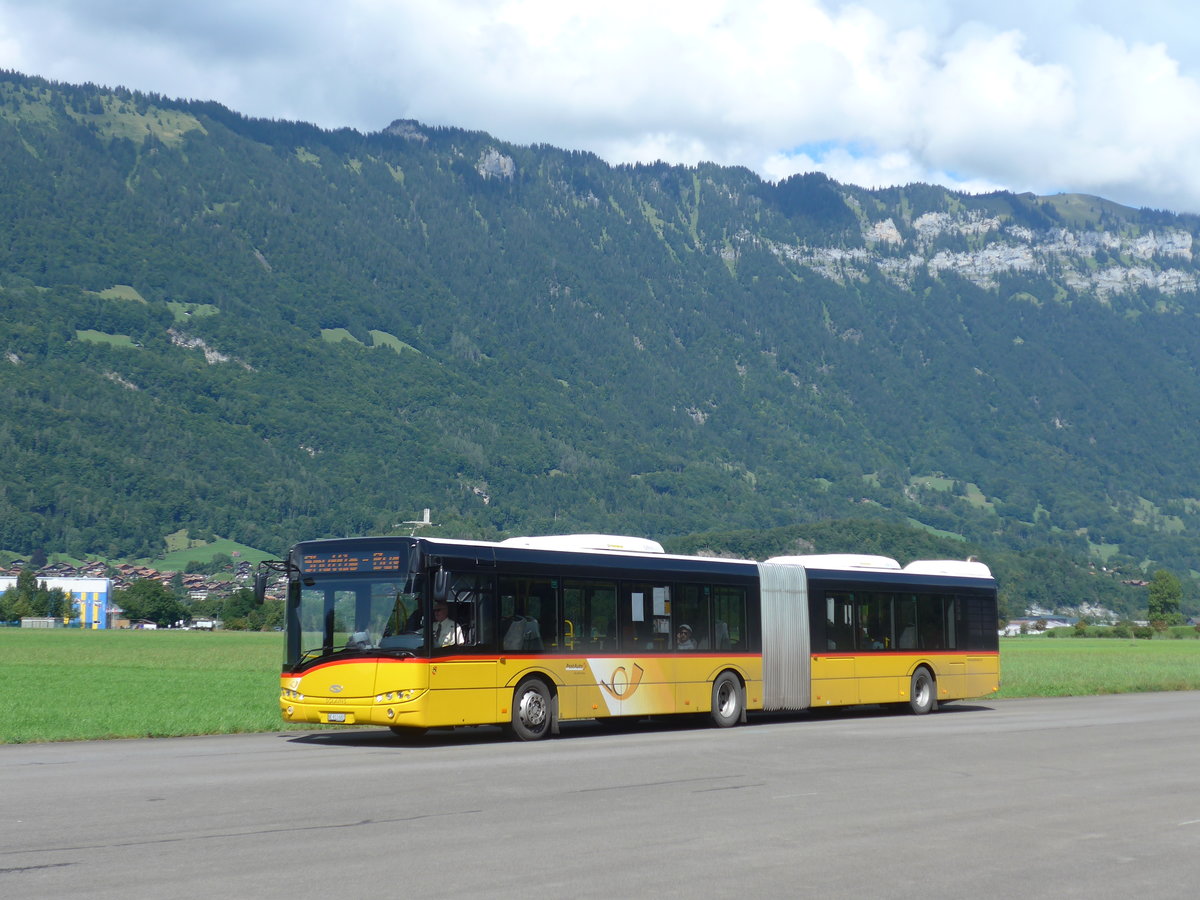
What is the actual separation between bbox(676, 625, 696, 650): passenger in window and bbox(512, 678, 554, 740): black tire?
3105 millimetres

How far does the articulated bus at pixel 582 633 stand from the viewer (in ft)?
66.7

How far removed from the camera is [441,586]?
778 inches

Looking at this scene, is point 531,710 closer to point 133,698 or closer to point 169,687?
point 133,698

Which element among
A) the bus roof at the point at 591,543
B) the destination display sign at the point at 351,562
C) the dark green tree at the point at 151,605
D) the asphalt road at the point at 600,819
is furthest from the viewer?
the dark green tree at the point at 151,605

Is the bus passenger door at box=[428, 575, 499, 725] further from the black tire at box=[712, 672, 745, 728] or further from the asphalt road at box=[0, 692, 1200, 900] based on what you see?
the black tire at box=[712, 672, 745, 728]

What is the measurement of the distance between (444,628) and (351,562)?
1640 millimetres

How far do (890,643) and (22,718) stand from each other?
1606cm

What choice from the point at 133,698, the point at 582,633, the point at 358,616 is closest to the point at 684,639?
the point at 582,633

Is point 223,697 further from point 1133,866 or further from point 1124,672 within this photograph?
point 1124,672

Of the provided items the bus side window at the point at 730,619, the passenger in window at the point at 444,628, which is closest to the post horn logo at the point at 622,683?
the bus side window at the point at 730,619

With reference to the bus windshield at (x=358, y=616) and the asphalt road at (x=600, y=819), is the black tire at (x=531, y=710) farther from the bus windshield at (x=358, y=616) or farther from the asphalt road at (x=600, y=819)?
the bus windshield at (x=358, y=616)

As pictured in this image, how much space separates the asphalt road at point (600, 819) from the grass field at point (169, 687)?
9.84 feet

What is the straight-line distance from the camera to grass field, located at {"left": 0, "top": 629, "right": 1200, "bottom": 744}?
2461 cm

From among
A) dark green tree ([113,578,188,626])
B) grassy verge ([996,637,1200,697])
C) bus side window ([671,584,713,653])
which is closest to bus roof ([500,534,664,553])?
bus side window ([671,584,713,653])
